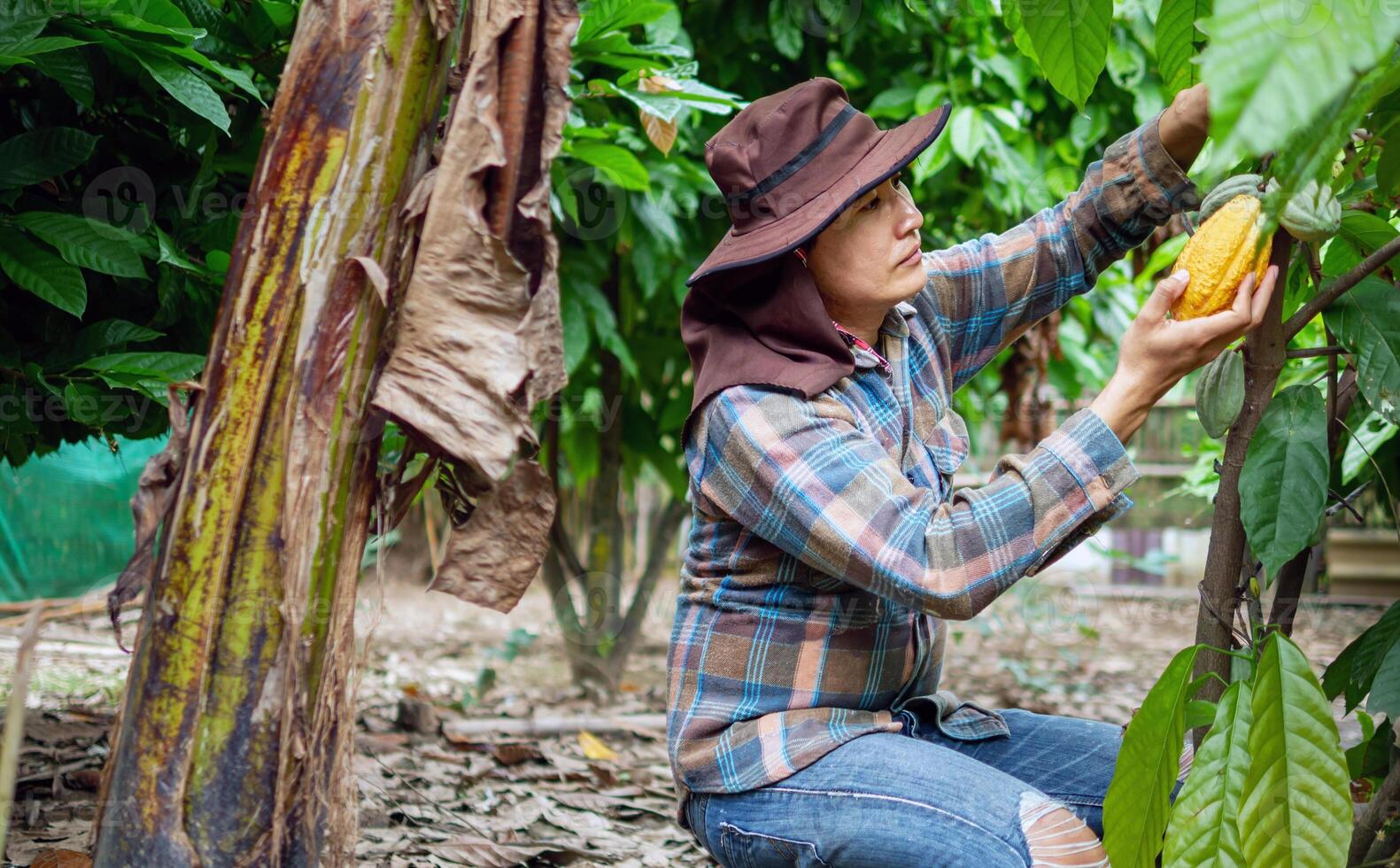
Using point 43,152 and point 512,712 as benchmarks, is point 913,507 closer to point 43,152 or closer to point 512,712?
point 43,152

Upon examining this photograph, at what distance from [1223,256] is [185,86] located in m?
1.24

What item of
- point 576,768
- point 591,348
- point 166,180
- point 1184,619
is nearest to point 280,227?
point 166,180

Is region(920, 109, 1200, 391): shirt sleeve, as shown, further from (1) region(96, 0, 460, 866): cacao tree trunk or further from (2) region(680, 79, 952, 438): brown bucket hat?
(1) region(96, 0, 460, 866): cacao tree trunk

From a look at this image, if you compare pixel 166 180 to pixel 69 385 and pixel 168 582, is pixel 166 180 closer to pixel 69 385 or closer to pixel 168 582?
pixel 69 385

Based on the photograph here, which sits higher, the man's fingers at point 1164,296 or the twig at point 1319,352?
the man's fingers at point 1164,296

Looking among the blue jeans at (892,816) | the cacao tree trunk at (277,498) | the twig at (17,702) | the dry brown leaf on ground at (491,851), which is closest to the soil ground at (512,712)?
the dry brown leaf on ground at (491,851)

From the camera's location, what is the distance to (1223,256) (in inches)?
48.6

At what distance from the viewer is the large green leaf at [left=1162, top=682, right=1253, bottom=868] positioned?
1.10 m

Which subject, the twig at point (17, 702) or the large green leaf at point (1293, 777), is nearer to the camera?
the twig at point (17, 702)

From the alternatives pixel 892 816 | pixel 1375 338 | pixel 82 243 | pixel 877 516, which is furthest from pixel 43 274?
pixel 1375 338

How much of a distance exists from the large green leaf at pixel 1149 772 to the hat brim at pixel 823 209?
25.6 inches

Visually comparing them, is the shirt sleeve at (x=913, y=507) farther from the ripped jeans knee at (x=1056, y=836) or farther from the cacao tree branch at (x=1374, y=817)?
the cacao tree branch at (x=1374, y=817)

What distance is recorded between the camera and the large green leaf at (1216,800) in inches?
43.3

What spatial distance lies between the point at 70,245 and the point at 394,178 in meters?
0.62
